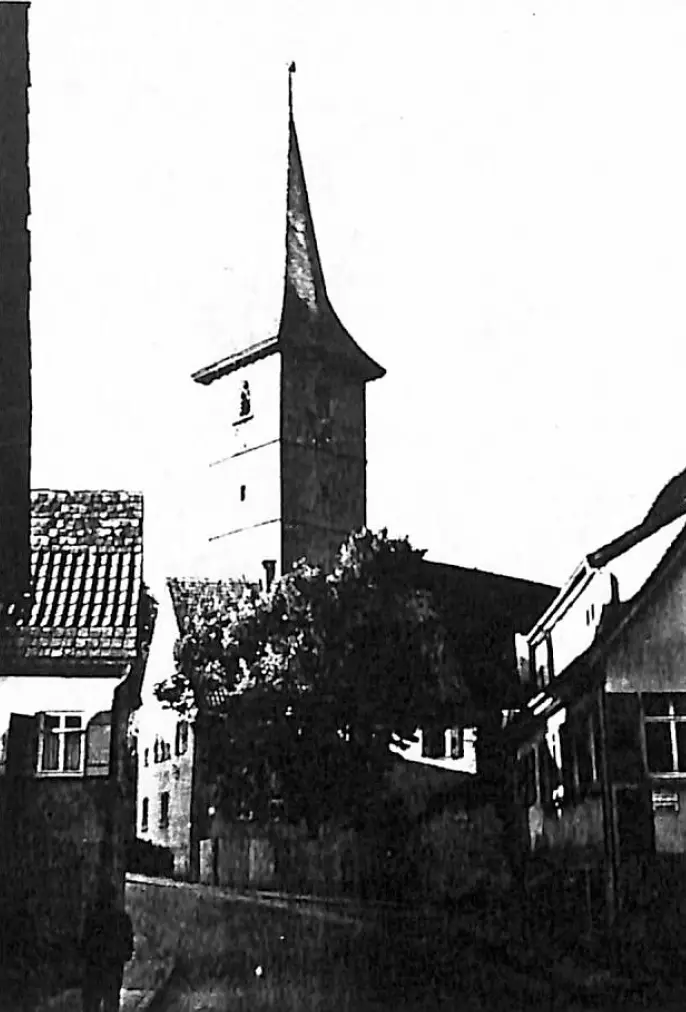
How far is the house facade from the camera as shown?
2271mm

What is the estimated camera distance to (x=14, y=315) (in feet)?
8.46

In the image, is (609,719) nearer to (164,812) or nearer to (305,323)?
(164,812)

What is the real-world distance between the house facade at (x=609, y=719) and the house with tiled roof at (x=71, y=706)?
0.79m

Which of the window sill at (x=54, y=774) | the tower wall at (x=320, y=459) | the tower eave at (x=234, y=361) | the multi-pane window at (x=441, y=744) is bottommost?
the window sill at (x=54, y=774)

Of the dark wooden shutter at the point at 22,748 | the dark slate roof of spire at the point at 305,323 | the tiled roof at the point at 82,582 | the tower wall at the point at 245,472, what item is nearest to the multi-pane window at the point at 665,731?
the tower wall at the point at 245,472

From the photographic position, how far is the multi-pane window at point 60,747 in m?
2.37

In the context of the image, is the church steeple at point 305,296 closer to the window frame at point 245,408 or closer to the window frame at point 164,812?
the window frame at point 245,408

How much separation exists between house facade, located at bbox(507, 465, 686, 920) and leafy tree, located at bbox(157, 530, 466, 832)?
20cm

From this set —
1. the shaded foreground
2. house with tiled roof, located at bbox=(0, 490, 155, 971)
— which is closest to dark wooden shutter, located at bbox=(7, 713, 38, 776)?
house with tiled roof, located at bbox=(0, 490, 155, 971)

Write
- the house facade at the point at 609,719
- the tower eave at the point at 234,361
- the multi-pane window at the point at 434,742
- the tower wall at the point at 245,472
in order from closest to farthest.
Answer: the house facade at the point at 609,719, the multi-pane window at the point at 434,742, the tower wall at the point at 245,472, the tower eave at the point at 234,361

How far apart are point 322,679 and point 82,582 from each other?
537 millimetres

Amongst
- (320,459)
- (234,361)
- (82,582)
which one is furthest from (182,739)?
(234,361)

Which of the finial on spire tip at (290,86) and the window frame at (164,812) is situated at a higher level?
the finial on spire tip at (290,86)

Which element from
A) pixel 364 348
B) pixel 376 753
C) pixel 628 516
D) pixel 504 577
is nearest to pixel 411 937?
pixel 376 753
